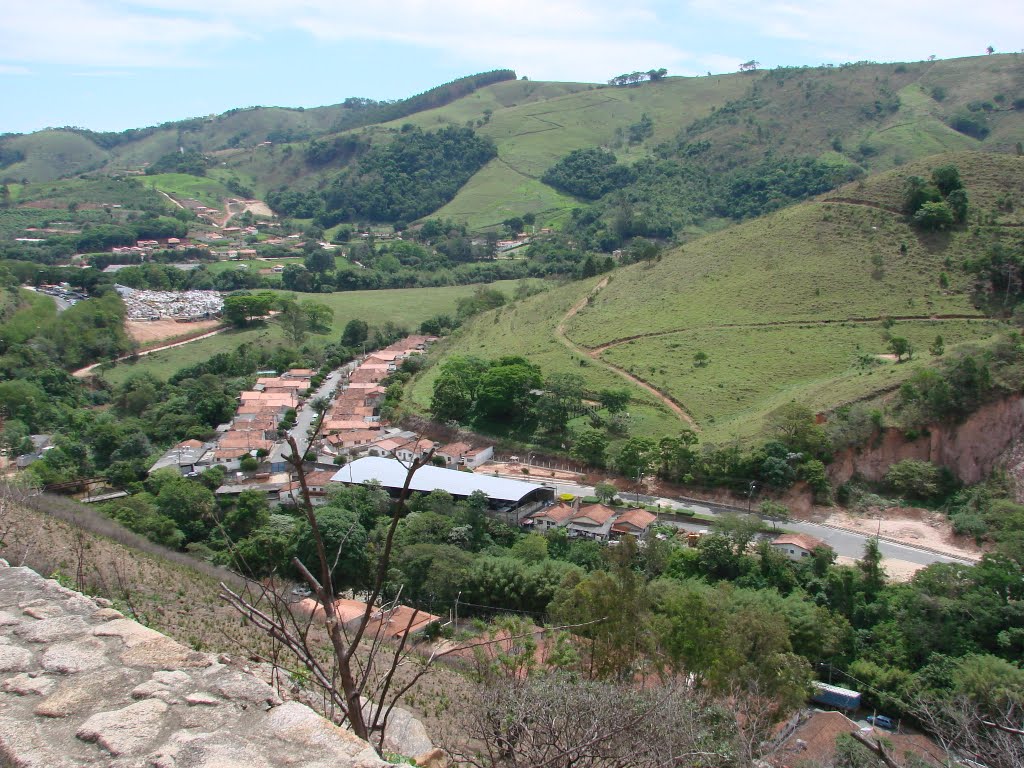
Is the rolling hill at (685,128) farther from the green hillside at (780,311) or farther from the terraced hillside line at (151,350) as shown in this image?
the terraced hillside line at (151,350)

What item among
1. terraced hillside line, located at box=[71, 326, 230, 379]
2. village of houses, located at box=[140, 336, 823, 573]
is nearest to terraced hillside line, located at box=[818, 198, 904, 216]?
village of houses, located at box=[140, 336, 823, 573]

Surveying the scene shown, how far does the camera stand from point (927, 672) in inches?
674

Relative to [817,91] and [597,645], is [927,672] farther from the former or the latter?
[817,91]

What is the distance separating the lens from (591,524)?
78.1 feet

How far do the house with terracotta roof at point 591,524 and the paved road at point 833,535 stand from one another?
211 cm

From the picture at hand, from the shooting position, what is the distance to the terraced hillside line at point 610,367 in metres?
30.7

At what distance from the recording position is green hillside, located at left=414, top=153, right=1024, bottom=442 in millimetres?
31531

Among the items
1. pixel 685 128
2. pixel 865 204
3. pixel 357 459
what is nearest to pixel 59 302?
pixel 357 459

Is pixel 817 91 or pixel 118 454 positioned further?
pixel 817 91

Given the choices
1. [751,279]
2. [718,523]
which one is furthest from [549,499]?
[751,279]

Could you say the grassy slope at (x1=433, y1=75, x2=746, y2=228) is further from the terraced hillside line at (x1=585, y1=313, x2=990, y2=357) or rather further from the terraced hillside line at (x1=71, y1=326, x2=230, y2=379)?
the terraced hillside line at (x1=585, y1=313, x2=990, y2=357)

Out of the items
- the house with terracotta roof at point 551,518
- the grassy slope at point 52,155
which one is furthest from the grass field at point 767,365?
the grassy slope at point 52,155

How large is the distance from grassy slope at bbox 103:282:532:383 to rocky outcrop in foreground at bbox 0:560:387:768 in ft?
144

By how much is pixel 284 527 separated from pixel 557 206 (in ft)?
235
